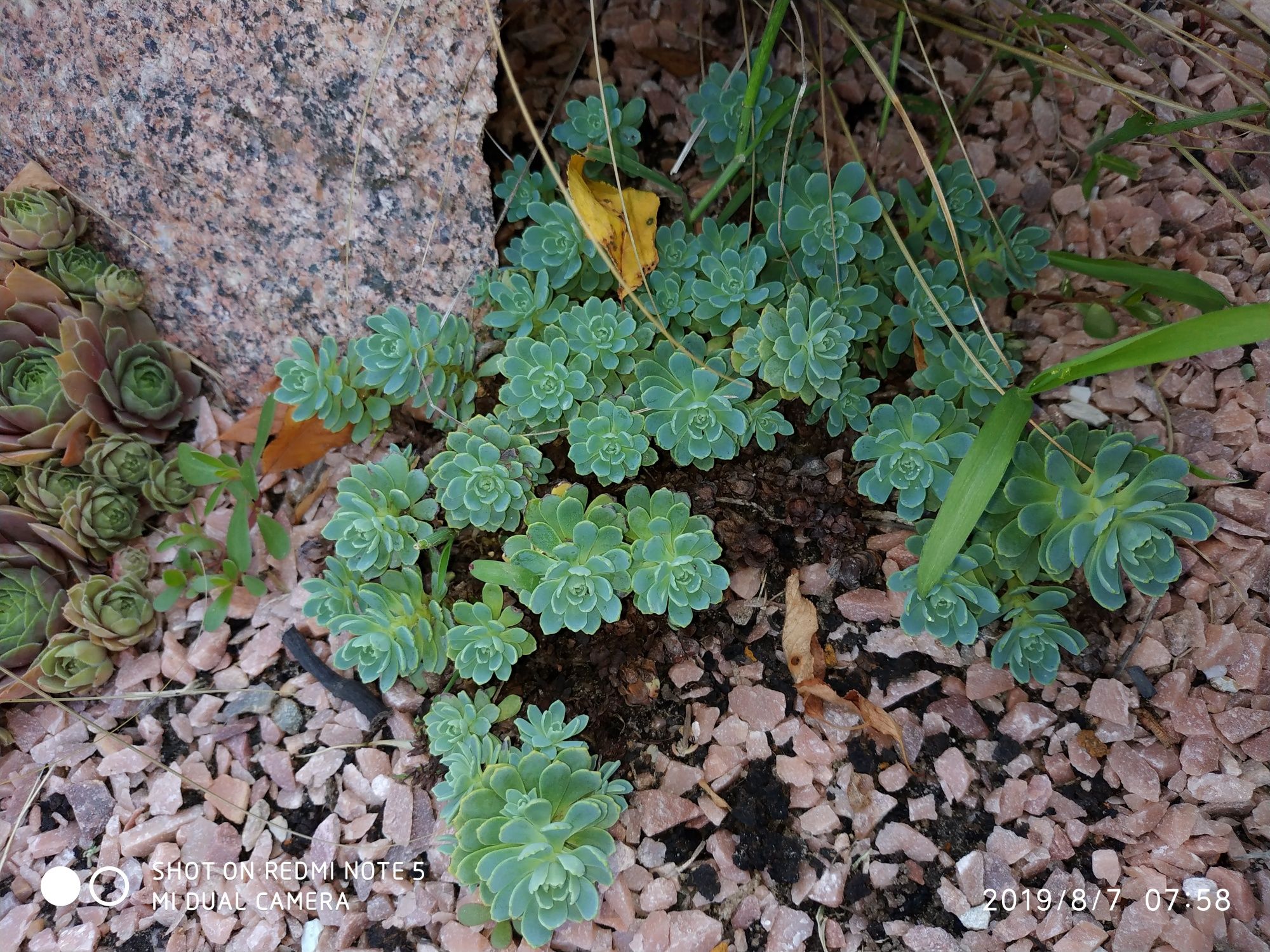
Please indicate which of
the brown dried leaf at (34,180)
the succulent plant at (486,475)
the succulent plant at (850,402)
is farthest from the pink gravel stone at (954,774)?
the brown dried leaf at (34,180)

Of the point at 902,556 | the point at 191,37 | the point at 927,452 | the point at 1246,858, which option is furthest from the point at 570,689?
the point at 191,37

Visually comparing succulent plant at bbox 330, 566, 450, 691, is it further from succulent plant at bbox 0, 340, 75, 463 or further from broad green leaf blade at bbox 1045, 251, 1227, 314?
broad green leaf blade at bbox 1045, 251, 1227, 314

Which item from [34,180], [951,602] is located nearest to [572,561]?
[951,602]

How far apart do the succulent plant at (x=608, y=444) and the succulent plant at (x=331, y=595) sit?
0.50 metres

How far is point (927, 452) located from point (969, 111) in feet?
3.48

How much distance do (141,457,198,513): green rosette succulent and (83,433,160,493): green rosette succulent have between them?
0.05 ft

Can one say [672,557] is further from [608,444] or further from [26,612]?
[26,612]

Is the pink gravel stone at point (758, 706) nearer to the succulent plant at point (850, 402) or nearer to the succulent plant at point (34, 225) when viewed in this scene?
the succulent plant at point (850, 402)

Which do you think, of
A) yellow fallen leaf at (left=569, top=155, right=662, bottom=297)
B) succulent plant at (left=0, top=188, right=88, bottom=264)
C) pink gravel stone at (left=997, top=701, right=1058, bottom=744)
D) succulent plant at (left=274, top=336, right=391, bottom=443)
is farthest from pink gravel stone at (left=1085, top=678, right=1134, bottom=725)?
succulent plant at (left=0, top=188, right=88, bottom=264)

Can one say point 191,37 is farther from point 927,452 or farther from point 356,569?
point 927,452

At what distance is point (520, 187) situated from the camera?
5.85 ft

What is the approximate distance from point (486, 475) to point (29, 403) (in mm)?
1078
